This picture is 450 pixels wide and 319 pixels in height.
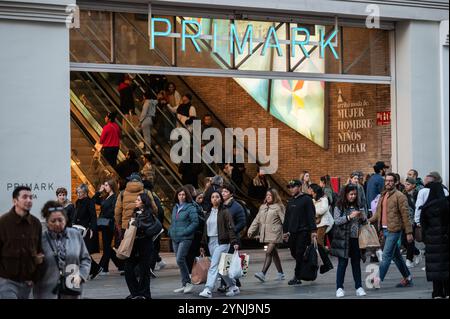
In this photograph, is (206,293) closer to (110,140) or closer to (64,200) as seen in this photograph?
(64,200)

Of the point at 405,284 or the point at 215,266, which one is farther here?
the point at 405,284

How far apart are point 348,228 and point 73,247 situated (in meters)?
5.85

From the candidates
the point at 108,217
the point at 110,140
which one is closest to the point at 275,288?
the point at 108,217

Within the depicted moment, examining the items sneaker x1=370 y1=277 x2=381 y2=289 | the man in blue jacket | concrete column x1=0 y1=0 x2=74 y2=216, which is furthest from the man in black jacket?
the man in blue jacket

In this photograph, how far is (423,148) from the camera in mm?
22766

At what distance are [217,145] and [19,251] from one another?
1390 cm

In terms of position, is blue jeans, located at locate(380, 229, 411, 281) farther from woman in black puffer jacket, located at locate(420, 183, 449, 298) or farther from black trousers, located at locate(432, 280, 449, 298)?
woman in black puffer jacket, located at locate(420, 183, 449, 298)

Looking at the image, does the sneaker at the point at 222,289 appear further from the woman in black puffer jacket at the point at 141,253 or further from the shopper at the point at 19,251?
the shopper at the point at 19,251

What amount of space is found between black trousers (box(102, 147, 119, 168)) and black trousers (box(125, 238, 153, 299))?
9.24m

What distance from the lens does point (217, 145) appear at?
23.7 meters

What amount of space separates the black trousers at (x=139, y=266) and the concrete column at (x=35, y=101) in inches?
166

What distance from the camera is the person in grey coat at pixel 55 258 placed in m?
10.2

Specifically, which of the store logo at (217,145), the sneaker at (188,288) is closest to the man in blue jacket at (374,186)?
the store logo at (217,145)
